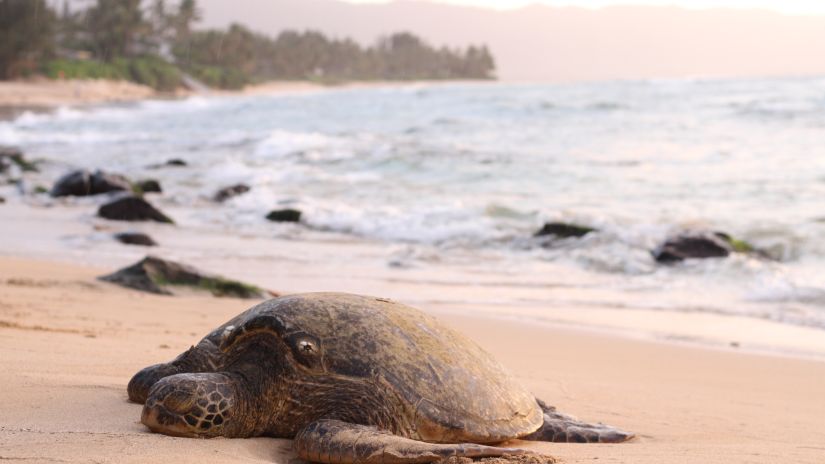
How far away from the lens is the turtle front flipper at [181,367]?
11.4 ft

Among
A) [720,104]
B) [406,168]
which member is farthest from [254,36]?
[406,168]

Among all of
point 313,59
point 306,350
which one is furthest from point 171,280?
point 313,59

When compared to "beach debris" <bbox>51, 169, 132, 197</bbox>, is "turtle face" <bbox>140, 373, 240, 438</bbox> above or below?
above

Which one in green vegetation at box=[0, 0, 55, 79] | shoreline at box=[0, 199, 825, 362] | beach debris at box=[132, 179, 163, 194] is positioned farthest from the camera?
green vegetation at box=[0, 0, 55, 79]

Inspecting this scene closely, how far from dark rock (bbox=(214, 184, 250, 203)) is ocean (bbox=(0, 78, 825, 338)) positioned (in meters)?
0.35

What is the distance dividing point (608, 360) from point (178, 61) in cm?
10498

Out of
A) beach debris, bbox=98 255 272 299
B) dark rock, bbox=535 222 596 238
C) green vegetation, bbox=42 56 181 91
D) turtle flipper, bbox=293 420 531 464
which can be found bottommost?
beach debris, bbox=98 255 272 299

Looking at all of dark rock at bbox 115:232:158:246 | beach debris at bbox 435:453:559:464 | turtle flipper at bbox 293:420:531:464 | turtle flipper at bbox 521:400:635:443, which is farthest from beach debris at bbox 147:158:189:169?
beach debris at bbox 435:453:559:464

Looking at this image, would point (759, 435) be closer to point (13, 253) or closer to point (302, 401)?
point (302, 401)

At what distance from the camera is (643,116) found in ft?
105

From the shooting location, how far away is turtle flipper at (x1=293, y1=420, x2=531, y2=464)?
2.87 m

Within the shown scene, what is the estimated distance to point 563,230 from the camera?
434 inches

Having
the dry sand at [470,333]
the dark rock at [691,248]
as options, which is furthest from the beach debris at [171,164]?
the dark rock at [691,248]

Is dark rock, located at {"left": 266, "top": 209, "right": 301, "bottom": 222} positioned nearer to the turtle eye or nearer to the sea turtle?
the sea turtle
